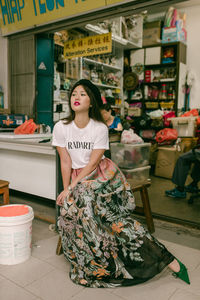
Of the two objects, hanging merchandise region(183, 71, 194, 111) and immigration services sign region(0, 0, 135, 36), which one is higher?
immigration services sign region(0, 0, 135, 36)

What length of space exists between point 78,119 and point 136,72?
15.9ft

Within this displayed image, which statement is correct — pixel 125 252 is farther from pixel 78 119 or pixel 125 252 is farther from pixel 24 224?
pixel 78 119

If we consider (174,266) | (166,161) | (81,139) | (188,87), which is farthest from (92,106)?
(188,87)

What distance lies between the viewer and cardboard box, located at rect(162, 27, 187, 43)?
5.88 metres

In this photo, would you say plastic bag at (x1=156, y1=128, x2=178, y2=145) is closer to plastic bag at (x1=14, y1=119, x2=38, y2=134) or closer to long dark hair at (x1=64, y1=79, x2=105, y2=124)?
plastic bag at (x1=14, y1=119, x2=38, y2=134)

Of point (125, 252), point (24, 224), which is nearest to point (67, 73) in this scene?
point (24, 224)

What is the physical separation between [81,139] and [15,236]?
791mm

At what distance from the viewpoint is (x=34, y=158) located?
Answer: 9.88ft

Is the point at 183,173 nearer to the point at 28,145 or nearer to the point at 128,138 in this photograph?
the point at 128,138

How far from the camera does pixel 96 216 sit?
1.75 meters

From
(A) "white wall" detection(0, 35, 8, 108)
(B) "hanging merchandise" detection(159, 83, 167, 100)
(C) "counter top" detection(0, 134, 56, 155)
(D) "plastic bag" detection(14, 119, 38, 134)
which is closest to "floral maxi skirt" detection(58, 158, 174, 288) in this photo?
(C) "counter top" detection(0, 134, 56, 155)

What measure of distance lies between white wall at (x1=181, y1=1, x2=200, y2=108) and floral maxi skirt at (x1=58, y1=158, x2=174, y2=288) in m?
5.07

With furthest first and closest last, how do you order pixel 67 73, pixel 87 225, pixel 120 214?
pixel 67 73, pixel 120 214, pixel 87 225

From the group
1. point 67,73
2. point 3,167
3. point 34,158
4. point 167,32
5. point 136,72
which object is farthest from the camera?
point 136,72
